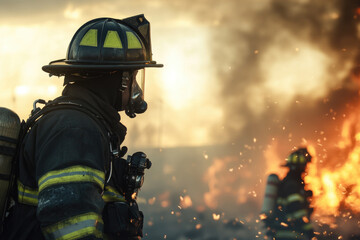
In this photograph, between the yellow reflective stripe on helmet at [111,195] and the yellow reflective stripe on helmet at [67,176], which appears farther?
the yellow reflective stripe on helmet at [111,195]

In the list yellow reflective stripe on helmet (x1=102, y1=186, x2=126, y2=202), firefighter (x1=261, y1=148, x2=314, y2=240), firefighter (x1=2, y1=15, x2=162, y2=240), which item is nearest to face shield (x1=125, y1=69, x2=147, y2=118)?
firefighter (x1=2, y1=15, x2=162, y2=240)

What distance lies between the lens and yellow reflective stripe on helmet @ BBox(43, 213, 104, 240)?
191cm

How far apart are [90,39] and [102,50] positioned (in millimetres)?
124

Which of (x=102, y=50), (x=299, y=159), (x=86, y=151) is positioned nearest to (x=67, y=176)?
(x=86, y=151)

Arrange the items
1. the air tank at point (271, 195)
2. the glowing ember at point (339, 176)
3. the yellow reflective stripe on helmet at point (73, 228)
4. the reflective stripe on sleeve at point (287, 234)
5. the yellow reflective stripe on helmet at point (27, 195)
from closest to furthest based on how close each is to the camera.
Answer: the yellow reflective stripe on helmet at point (73, 228) < the yellow reflective stripe on helmet at point (27, 195) < the reflective stripe on sleeve at point (287, 234) < the air tank at point (271, 195) < the glowing ember at point (339, 176)

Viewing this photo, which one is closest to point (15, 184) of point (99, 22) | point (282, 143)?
point (99, 22)

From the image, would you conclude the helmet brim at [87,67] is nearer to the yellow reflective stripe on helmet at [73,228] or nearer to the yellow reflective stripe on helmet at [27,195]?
the yellow reflective stripe on helmet at [27,195]

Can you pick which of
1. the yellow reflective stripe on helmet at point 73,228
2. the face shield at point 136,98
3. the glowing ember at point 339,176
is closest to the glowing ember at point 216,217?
the glowing ember at point 339,176

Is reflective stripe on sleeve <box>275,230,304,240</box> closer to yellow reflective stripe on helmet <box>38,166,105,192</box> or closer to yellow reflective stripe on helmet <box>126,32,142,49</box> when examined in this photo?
yellow reflective stripe on helmet <box>126,32,142,49</box>

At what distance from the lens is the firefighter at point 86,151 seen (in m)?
1.93

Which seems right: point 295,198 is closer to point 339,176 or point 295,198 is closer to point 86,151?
point 86,151

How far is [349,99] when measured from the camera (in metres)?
17.4

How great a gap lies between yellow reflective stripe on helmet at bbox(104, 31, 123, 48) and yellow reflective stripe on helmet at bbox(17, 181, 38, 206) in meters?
0.88

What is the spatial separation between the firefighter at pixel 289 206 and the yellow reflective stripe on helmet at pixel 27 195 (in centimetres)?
584
